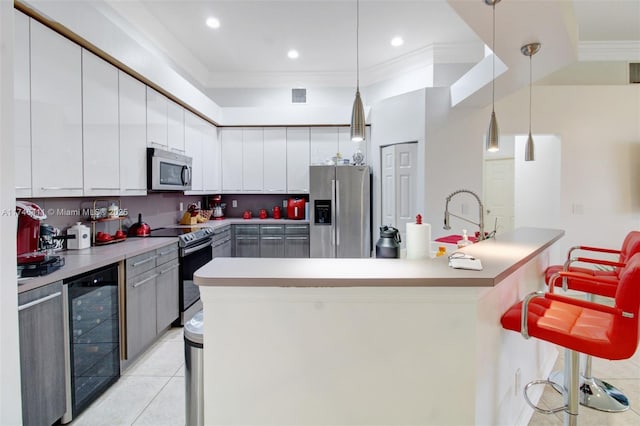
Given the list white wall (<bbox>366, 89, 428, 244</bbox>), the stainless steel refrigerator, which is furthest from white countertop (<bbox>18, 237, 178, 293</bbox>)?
white wall (<bbox>366, 89, 428, 244</bbox>)

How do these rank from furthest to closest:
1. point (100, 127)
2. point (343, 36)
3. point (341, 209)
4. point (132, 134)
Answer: point (341, 209), point (343, 36), point (132, 134), point (100, 127)

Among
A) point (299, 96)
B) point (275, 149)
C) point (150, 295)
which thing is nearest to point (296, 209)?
point (275, 149)

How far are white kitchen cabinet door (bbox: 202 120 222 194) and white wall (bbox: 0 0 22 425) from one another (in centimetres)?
336

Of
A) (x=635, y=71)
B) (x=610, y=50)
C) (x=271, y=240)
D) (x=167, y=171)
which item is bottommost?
(x=271, y=240)

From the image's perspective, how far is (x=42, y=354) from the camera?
171cm

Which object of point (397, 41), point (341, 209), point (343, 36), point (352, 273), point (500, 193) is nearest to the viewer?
point (352, 273)

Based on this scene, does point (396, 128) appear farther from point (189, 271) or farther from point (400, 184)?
point (189, 271)

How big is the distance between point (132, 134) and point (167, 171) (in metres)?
0.57

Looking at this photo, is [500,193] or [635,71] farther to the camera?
[500,193]

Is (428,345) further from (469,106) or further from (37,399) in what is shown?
(469,106)

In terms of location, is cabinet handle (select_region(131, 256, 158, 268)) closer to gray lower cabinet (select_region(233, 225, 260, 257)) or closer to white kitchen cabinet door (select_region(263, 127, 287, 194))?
gray lower cabinet (select_region(233, 225, 260, 257))

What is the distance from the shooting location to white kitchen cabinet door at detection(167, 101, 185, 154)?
147 inches

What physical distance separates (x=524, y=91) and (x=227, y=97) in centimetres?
437

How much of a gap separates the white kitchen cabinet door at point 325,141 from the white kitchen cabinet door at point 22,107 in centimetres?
375
